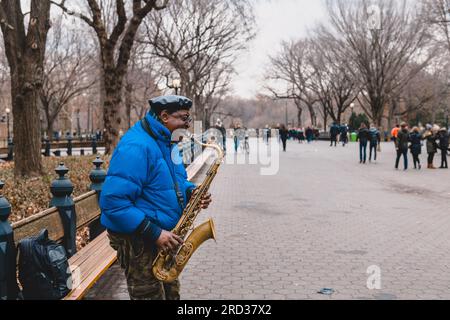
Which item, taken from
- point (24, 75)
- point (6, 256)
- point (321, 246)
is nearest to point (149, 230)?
point (6, 256)

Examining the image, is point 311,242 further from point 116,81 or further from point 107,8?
point 107,8

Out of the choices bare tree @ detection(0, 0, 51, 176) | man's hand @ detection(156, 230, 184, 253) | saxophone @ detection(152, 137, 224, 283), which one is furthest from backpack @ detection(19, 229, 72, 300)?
bare tree @ detection(0, 0, 51, 176)

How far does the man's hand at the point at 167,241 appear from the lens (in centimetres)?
352

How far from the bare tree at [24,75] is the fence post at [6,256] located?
912cm

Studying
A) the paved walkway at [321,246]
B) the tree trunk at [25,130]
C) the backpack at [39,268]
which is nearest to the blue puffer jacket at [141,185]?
the backpack at [39,268]

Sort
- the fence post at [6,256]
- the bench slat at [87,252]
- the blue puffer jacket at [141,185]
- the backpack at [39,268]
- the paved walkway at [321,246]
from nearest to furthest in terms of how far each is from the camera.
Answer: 1. the blue puffer jacket at [141,185]
2. the fence post at [6,256]
3. the backpack at [39,268]
4. the paved walkway at [321,246]
5. the bench slat at [87,252]

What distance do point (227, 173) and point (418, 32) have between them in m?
27.1

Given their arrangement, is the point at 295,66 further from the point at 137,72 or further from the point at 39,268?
the point at 39,268

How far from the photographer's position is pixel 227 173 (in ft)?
66.4

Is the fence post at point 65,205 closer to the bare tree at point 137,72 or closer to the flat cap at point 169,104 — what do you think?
the flat cap at point 169,104

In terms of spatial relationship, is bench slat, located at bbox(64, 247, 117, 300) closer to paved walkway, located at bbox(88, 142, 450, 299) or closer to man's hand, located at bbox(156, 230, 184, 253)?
paved walkway, located at bbox(88, 142, 450, 299)

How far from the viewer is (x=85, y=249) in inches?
260

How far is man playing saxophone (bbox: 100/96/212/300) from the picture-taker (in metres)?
3.39
